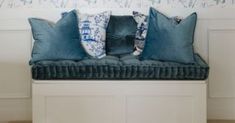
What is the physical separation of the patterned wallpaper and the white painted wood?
0.79 metres

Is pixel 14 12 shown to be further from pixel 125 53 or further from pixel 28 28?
pixel 125 53

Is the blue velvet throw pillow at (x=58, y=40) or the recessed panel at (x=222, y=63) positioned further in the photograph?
the recessed panel at (x=222, y=63)

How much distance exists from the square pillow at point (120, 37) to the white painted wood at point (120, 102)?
1.39 feet

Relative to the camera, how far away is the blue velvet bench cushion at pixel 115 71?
2754 mm

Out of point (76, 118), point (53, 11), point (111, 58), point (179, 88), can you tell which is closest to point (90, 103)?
point (76, 118)

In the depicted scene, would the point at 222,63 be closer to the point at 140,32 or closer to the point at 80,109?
the point at 140,32

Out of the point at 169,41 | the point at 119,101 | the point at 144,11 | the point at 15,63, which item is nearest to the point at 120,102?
the point at 119,101

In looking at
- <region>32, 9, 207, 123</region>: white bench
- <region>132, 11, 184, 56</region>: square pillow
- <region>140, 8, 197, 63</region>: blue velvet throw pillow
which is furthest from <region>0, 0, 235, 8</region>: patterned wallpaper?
<region>32, 9, 207, 123</region>: white bench

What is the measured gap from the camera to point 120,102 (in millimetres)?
2789

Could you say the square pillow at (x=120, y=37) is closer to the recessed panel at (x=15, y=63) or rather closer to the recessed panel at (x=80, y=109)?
the recessed panel at (x=80, y=109)

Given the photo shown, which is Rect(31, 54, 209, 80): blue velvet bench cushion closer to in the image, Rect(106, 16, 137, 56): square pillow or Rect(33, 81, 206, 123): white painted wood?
Rect(33, 81, 206, 123): white painted wood

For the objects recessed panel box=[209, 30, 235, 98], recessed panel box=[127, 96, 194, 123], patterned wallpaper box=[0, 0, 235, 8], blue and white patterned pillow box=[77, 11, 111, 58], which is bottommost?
recessed panel box=[127, 96, 194, 123]

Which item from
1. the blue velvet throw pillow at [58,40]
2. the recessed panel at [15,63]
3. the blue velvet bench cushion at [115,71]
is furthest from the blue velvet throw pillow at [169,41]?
the recessed panel at [15,63]

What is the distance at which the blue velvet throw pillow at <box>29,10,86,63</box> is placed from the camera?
2859 millimetres
